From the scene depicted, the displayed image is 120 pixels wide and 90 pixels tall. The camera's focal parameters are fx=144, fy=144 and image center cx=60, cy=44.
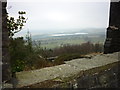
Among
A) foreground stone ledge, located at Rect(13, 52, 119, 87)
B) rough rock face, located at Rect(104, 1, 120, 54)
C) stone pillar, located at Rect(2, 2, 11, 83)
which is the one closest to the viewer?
stone pillar, located at Rect(2, 2, 11, 83)

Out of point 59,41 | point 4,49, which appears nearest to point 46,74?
point 4,49

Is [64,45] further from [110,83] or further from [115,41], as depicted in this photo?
[110,83]

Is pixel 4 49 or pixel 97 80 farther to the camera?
pixel 97 80

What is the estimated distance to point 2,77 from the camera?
1.85 m

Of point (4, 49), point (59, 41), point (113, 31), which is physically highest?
point (113, 31)

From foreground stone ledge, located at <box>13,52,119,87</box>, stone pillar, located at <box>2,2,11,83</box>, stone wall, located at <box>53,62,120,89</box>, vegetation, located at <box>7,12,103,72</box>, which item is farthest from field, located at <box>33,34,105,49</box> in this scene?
stone pillar, located at <box>2,2,11,83</box>

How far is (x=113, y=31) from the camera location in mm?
5750

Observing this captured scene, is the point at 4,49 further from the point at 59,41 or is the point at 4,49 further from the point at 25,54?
the point at 59,41

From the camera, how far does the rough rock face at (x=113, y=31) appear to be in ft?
18.1

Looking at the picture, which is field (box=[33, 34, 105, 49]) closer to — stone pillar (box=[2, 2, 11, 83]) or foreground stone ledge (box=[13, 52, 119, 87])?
foreground stone ledge (box=[13, 52, 119, 87])

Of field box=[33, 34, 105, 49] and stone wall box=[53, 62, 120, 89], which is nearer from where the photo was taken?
stone wall box=[53, 62, 120, 89]

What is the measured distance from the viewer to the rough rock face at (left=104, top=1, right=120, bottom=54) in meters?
5.53

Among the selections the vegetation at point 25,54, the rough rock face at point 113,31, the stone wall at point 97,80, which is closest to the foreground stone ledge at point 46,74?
the stone wall at point 97,80

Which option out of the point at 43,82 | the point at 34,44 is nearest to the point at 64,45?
the point at 34,44
